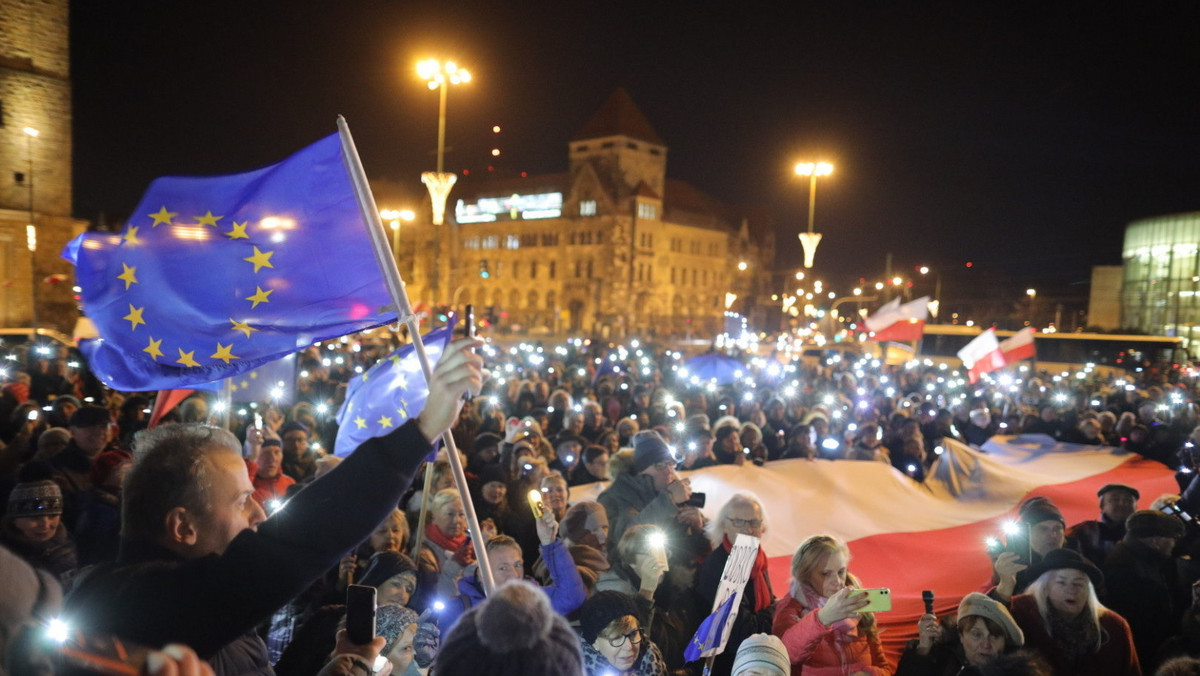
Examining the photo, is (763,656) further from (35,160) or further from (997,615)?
(35,160)

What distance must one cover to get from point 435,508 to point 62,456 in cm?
304

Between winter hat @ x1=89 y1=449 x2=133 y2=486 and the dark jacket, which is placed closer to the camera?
the dark jacket

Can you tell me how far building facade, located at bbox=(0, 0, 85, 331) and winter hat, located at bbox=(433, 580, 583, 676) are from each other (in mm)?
42803

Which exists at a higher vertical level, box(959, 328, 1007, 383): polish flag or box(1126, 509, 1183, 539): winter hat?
box(959, 328, 1007, 383): polish flag

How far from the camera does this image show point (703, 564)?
5355 millimetres

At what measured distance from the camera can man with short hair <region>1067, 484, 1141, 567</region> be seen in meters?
6.40

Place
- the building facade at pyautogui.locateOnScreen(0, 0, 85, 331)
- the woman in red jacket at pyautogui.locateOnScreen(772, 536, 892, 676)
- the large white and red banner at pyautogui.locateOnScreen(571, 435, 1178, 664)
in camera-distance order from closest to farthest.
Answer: the woman in red jacket at pyautogui.locateOnScreen(772, 536, 892, 676), the large white and red banner at pyautogui.locateOnScreen(571, 435, 1178, 664), the building facade at pyautogui.locateOnScreen(0, 0, 85, 331)

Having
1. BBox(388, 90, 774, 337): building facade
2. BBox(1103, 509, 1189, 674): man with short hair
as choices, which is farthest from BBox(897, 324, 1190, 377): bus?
BBox(388, 90, 774, 337): building facade

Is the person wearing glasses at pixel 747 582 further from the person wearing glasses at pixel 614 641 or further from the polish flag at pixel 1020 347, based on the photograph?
the polish flag at pixel 1020 347

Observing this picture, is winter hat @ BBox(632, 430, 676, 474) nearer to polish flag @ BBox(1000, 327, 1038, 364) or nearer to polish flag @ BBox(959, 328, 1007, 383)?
polish flag @ BBox(959, 328, 1007, 383)

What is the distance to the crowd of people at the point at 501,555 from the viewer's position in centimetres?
200

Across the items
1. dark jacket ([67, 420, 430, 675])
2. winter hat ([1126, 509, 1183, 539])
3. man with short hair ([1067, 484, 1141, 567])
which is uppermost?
dark jacket ([67, 420, 430, 675])

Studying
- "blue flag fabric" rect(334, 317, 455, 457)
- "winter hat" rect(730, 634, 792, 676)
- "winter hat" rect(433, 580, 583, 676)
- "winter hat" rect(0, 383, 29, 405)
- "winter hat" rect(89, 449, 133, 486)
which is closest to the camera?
"winter hat" rect(433, 580, 583, 676)

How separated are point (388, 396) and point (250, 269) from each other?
3204mm
